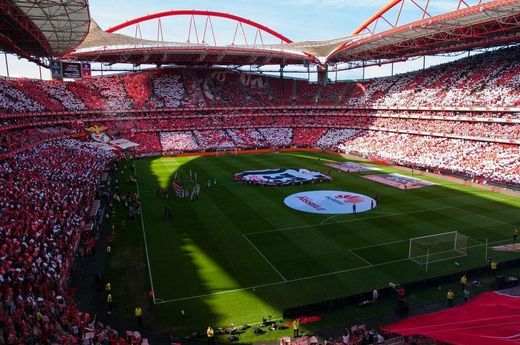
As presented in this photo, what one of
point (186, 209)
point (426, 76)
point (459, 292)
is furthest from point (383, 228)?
point (426, 76)

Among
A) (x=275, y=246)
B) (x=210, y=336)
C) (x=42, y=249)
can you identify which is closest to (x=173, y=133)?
(x=275, y=246)

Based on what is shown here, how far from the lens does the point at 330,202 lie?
114ft

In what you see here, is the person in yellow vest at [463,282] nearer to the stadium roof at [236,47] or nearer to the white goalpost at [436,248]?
the white goalpost at [436,248]

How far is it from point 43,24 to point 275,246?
26.3 m

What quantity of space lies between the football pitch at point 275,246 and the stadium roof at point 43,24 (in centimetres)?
1488

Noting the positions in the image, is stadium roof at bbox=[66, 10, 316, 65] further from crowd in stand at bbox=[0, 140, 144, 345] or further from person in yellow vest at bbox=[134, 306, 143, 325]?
person in yellow vest at bbox=[134, 306, 143, 325]

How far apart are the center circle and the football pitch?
0.91 metres

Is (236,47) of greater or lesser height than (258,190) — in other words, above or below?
above

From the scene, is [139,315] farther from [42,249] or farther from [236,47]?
[236,47]

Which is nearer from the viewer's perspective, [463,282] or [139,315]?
[139,315]

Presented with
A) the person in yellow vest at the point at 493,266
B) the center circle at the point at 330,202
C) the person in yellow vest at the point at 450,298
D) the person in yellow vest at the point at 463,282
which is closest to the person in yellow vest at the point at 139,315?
the person in yellow vest at the point at 450,298

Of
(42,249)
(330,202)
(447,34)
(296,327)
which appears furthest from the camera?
(447,34)

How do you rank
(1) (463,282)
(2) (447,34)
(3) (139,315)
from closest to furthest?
(3) (139,315)
(1) (463,282)
(2) (447,34)

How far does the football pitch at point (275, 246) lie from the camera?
19562 mm
